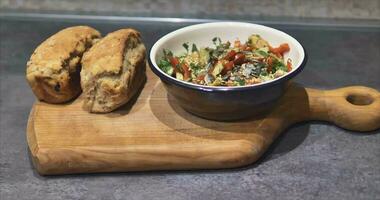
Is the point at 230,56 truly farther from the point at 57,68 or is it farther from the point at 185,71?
the point at 57,68

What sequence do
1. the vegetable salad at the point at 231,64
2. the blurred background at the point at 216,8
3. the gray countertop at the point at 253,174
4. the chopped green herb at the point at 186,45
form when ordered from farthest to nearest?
the blurred background at the point at 216,8 < the chopped green herb at the point at 186,45 < the vegetable salad at the point at 231,64 < the gray countertop at the point at 253,174

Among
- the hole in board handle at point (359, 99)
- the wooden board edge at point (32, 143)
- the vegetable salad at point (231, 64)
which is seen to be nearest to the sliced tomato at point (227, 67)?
the vegetable salad at point (231, 64)

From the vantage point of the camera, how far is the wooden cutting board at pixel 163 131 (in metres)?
0.82

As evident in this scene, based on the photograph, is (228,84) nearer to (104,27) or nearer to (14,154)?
(14,154)

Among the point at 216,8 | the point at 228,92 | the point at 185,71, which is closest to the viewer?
the point at 228,92

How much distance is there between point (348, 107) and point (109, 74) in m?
0.42

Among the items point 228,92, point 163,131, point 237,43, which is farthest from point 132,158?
point 237,43

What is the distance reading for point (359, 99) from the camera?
95cm

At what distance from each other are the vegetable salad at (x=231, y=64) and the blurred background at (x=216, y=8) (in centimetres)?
32

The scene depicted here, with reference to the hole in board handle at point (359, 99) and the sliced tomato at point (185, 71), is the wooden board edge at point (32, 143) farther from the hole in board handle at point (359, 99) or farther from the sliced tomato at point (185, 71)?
the hole in board handle at point (359, 99)

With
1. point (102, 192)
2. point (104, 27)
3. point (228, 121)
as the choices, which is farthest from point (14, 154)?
point (104, 27)

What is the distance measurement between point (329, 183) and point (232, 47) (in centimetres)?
33

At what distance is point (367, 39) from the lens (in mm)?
1234

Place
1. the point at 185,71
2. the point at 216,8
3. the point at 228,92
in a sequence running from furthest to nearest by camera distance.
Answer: the point at 216,8 → the point at 185,71 → the point at 228,92
